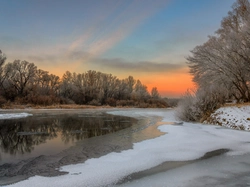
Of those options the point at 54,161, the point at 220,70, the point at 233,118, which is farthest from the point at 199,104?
the point at 54,161

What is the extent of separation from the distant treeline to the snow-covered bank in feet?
127

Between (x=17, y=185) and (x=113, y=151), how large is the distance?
12.3ft

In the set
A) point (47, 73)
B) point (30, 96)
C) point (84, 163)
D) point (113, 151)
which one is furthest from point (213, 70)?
point (47, 73)

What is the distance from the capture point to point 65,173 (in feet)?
17.5

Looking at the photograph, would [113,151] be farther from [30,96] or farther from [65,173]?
[30,96]

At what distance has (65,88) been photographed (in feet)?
236

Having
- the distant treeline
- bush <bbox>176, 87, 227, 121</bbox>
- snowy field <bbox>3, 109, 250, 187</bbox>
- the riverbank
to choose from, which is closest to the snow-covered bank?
bush <bbox>176, 87, 227, 121</bbox>

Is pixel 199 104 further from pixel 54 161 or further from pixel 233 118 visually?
pixel 54 161

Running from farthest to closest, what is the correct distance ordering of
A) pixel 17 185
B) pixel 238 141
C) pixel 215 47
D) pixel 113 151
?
1. pixel 215 47
2. pixel 238 141
3. pixel 113 151
4. pixel 17 185

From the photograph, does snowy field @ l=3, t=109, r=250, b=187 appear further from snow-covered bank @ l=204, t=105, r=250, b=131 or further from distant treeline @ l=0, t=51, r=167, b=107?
distant treeline @ l=0, t=51, r=167, b=107

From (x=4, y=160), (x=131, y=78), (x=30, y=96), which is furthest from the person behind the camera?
(x=131, y=78)

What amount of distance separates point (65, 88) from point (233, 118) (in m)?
64.0

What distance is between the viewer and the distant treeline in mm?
52469

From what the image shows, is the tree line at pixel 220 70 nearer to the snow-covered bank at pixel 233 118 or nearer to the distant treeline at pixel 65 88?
the snow-covered bank at pixel 233 118
